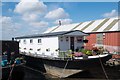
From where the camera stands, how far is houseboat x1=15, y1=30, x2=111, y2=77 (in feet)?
53.3

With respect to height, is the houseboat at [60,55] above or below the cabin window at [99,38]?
below

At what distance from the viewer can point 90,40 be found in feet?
80.7

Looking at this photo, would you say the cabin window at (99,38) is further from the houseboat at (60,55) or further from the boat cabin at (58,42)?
the houseboat at (60,55)

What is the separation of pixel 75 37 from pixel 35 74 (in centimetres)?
496

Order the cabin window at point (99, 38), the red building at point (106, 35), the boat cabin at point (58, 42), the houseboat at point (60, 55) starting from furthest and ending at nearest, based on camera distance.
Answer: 1. the cabin window at point (99, 38)
2. the red building at point (106, 35)
3. the boat cabin at point (58, 42)
4. the houseboat at point (60, 55)

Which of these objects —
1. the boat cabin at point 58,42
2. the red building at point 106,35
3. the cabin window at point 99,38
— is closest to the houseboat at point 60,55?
the boat cabin at point 58,42

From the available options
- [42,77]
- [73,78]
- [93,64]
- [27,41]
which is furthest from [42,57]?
[27,41]

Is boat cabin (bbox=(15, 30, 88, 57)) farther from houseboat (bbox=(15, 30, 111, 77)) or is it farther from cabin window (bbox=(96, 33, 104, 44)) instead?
cabin window (bbox=(96, 33, 104, 44))

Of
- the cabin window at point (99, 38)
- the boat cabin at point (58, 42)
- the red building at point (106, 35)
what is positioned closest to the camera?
the boat cabin at point (58, 42)

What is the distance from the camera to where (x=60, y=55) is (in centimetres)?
1752

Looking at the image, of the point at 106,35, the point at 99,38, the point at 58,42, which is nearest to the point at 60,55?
the point at 58,42

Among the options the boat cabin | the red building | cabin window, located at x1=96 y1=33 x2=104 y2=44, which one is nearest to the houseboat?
the boat cabin

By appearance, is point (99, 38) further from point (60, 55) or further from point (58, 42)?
point (60, 55)

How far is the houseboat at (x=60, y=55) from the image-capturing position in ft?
53.3
